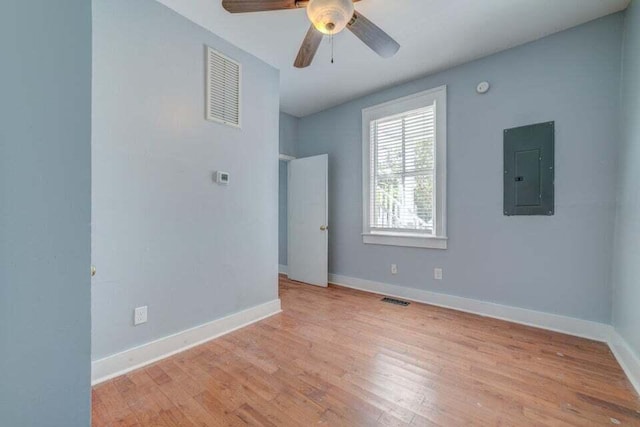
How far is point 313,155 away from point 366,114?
1079mm

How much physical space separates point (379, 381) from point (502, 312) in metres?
1.76

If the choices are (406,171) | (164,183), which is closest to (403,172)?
(406,171)

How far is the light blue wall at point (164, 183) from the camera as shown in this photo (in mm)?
1852

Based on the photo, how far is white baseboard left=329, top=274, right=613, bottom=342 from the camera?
2369 mm

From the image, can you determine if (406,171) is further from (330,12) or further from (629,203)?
(330,12)

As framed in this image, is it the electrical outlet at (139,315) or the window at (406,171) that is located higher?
the window at (406,171)

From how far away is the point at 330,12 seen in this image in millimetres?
1612

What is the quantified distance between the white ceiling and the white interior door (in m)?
1.35

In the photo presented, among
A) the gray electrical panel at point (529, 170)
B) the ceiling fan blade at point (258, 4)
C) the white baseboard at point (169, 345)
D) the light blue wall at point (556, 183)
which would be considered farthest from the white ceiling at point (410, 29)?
the white baseboard at point (169, 345)

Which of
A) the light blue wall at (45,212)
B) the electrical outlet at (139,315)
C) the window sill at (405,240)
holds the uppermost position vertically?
the light blue wall at (45,212)

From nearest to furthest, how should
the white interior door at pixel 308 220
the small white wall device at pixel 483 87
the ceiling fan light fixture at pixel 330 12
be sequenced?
1. the ceiling fan light fixture at pixel 330 12
2. the small white wall device at pixel 483 87
3. the white interior door at pixel 308 220

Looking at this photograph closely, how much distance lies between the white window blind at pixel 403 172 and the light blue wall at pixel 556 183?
0.26 meters

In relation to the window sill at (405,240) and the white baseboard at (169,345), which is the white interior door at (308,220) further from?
the white baseboard at (169,345)

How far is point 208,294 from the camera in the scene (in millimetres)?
2418
